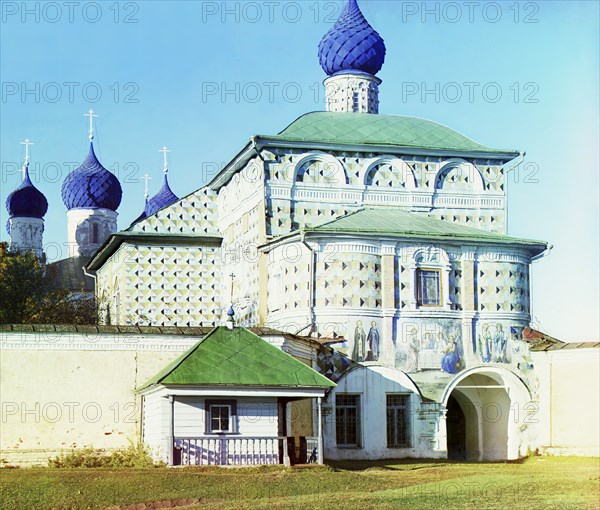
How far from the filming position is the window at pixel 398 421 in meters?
29.8

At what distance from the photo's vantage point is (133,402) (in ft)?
85.8

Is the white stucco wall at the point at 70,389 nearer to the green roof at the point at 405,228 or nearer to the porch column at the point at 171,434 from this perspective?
the porch column at the point at 171,434

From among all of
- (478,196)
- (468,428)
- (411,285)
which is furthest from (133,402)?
(478,196)

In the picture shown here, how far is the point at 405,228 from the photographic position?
31266mm

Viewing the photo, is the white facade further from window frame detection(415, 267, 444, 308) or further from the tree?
window frame detection(415, 267, 444, 308)

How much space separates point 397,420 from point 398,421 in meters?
0.03

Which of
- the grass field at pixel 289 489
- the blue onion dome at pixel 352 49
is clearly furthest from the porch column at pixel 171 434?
the blue onion dome at pixel 352 49

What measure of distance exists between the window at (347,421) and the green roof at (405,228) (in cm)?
407

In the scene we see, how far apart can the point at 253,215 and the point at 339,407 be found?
6348mm

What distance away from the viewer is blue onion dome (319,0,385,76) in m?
38.1

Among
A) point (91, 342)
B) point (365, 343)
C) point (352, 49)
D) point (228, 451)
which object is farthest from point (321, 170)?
point (228, 451)

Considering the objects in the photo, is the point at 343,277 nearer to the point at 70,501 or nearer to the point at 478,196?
the point at 478,196

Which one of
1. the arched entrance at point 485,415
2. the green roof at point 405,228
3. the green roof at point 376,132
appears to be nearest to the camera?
the green roof at point 405,228

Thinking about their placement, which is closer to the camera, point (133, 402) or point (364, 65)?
point (133, 402)
